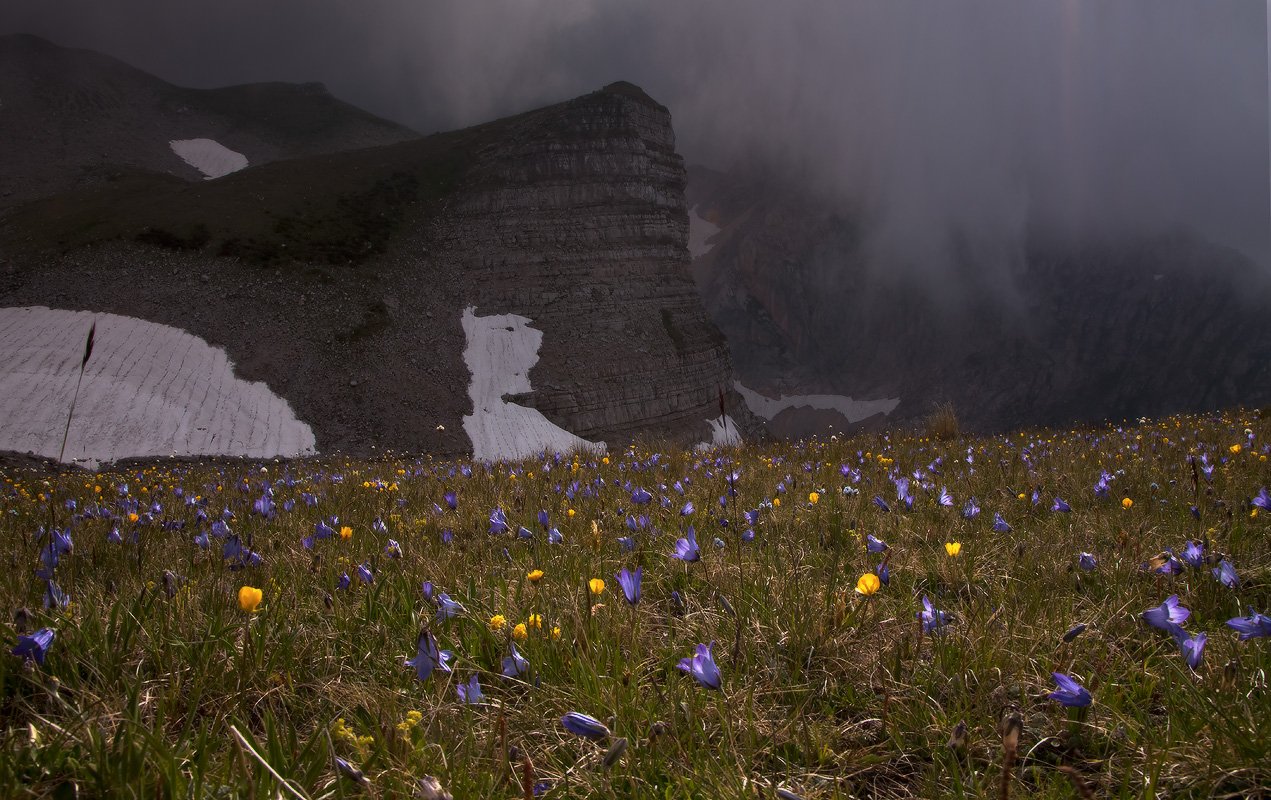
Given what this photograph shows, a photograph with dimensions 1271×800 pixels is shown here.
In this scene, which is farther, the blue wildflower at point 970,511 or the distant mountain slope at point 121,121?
the distant mountain slope at point 121,121

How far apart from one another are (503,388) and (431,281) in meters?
11.6

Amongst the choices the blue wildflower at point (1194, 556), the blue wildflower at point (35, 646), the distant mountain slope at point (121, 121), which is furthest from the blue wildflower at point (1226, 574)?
the distant mountain slope at point (121, 121)

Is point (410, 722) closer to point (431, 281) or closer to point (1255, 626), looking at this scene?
point (1255, 626)

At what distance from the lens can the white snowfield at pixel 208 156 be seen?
95625 millimetres

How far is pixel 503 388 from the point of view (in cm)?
4541

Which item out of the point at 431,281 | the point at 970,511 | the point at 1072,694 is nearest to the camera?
the point at 1072,694

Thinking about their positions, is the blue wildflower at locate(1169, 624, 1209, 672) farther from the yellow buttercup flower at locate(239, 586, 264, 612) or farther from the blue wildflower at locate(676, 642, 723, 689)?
the yellow buttercup flower at locate(239, 586, 264, 612)

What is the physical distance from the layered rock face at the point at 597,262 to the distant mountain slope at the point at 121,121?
5917 centimetres

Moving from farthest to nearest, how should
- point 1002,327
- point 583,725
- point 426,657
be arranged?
point 1002,327 < point 426,657 < point 583,725

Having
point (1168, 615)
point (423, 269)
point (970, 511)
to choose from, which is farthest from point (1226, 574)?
point (423, 269)

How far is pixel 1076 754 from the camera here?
1824 mm

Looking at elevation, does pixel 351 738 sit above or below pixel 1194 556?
below

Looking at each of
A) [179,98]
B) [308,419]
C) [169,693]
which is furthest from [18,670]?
[179,98]

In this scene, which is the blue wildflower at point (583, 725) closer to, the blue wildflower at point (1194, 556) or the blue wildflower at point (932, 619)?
the blue wildflower at point (932, 619)
